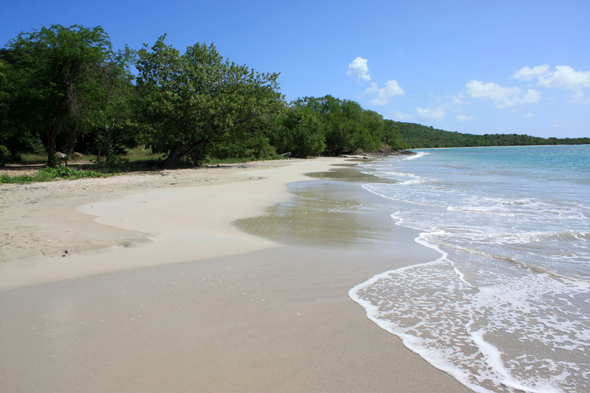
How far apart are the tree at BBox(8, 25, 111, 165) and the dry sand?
14.5m

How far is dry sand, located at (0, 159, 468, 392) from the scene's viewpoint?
2375 millimetres

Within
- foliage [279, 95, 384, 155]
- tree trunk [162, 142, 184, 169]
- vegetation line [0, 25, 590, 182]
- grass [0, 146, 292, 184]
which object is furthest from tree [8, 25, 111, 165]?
foliage [279, 95, 384, 155]

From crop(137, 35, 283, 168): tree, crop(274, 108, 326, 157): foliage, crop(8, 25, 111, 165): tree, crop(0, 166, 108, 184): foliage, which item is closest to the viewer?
crop(0, 166, 108, 184): foliage

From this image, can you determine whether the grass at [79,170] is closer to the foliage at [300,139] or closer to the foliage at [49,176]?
the foliage at [49,176]

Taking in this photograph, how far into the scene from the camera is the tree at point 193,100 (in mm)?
21812

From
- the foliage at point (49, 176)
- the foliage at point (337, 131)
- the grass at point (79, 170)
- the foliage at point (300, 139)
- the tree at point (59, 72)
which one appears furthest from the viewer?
the foliage at point (337, 131)

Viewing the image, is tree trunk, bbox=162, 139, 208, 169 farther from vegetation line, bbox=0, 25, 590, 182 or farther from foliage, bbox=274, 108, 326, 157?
foliage, bbox=274, 108, 326, 157

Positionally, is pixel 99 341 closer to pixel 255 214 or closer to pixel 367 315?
pixel 367 315

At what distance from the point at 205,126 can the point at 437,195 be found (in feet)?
51.3

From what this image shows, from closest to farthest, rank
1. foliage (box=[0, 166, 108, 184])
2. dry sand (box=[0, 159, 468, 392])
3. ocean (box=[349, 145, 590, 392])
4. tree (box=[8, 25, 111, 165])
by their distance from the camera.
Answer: dry sand (box=[0, 159, 468, 392])
ocean (box=[349, 145, 590, 392])
foliage (box=[0, 166, 108, 184])
tree (box=[8, 25, 111, 165])

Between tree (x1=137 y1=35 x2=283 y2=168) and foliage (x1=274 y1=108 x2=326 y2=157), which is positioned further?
foliage (x1=274 y1=108 x2=326 y2=157)

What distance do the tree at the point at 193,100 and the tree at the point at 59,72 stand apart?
367 centimetres

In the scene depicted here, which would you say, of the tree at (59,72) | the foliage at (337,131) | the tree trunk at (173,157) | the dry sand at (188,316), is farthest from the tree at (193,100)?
the foliage at (337,131)

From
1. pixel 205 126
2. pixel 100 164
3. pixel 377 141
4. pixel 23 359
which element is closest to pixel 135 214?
pixel 23 359
